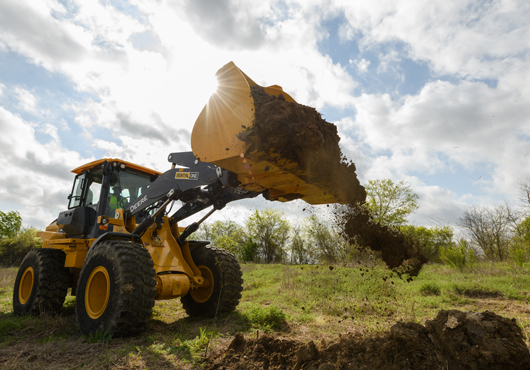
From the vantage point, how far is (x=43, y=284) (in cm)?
603

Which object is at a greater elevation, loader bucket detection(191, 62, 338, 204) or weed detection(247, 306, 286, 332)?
loader bucket detection(191, 62, 338, 204)

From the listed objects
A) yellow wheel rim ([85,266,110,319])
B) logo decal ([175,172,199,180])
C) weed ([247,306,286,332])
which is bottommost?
weed ([247,306,286,332])

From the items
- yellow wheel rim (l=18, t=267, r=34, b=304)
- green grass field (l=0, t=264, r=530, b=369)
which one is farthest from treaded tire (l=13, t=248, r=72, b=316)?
green grass field (l=0, t=264, r=530, b=369)

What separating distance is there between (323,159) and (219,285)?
11.2 ft

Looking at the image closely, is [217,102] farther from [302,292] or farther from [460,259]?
[460,259]

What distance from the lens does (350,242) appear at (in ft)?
15.9

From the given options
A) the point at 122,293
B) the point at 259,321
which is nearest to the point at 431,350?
the point at 259,321

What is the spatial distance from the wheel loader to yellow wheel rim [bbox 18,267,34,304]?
0.02m

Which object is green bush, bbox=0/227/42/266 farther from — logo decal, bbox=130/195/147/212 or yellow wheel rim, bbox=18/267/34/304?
logo decal, bbox=130/195/147/212

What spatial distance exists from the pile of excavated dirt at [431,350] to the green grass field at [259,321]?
0.99 metres

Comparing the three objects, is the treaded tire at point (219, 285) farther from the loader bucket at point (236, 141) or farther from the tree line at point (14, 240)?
the tree line at point (14, 240)

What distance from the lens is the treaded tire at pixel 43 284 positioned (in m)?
6.00

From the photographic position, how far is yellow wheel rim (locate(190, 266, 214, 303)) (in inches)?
241

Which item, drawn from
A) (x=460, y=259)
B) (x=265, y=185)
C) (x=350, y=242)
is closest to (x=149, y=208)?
(x=265, y=185)
